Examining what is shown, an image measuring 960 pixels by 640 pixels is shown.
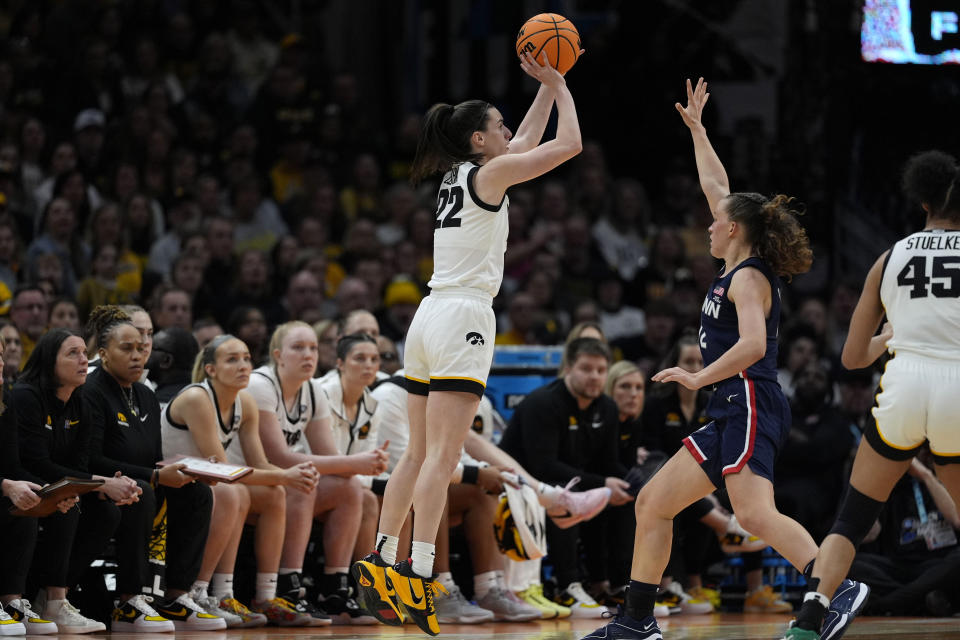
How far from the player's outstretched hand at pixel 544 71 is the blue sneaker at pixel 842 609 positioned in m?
2.47

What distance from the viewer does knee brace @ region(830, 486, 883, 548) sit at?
217 inches

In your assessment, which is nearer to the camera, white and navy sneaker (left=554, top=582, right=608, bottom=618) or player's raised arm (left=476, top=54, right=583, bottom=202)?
player's raised arm (left=476, top=54, right=583, bottom=202)

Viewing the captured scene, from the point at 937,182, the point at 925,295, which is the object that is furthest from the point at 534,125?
the point at 925,295

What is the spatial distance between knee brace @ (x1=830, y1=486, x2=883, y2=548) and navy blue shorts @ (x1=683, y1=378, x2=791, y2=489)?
1.12ft

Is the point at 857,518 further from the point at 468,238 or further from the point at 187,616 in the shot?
the point at 187,616

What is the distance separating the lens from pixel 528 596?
8094mm

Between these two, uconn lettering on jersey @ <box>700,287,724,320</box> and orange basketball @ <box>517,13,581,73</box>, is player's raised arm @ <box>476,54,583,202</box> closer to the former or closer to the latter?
orange basketball @ <box>517,13,581,73</box>

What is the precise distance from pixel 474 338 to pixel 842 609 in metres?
1.88

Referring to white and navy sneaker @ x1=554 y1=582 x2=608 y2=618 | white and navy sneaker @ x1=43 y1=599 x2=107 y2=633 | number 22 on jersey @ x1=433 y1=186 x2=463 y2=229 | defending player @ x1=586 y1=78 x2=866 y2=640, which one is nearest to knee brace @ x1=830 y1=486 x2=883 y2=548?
defending player @ x1=586 y1=78 x2=866 y2=640

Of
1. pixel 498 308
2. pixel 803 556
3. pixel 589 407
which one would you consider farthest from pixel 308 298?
pixel 803 556

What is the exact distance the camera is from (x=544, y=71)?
19.5 ft

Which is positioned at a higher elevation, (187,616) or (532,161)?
(532,161)

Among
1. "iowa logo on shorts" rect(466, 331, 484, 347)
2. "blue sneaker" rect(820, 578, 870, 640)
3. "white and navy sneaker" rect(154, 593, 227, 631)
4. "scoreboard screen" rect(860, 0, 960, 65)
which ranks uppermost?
"scoreboard screen" rect(860, 0, 960, 65)

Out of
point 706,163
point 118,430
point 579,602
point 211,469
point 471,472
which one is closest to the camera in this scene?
point 706,163
